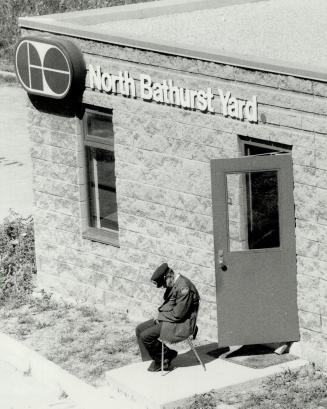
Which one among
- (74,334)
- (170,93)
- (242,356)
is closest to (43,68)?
(170,93)

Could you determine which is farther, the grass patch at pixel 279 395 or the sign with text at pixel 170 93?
the sign with text at pixel 170 93

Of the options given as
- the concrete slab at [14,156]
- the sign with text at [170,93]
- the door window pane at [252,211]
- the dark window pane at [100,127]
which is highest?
the sign with text at [170,93]

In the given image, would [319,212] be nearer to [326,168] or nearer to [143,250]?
[326,168]

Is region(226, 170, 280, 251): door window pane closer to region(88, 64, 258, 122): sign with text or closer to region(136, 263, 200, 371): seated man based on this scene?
region(88, 64, 258, 122): sign with text

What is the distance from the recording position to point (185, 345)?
49.6 feet

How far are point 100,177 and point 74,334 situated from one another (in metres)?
2.15

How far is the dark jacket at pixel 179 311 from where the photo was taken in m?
13.6

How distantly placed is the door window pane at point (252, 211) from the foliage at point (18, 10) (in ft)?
67.2

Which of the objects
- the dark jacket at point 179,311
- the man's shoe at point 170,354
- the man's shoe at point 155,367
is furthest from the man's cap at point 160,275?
the man's shoe at point 155,367

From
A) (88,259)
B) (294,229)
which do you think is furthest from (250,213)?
(88,259)

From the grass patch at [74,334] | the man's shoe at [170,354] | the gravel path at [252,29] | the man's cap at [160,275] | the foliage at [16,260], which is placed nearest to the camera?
the man's cap at [160,275]

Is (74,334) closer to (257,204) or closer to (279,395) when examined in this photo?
(257,204)

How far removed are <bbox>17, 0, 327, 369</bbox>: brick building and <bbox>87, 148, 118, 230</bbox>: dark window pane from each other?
2 cm

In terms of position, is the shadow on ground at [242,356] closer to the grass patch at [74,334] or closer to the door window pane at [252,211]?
the grass patch at [74,334]
